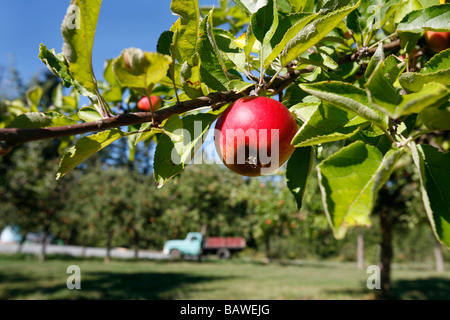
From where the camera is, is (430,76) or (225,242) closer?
(430,76)

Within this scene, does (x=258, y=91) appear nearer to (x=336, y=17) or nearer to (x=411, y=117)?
(x=336, y=17)

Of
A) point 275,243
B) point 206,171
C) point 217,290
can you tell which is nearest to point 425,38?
point 217,290

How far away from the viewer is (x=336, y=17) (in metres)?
0.77

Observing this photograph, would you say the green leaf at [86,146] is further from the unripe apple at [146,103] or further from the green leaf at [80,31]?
the unripe apple at [146,103]

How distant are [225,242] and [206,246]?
151cm

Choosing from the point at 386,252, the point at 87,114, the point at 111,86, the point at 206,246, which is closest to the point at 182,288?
the point at 386,252

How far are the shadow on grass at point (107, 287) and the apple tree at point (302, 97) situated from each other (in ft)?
25.8

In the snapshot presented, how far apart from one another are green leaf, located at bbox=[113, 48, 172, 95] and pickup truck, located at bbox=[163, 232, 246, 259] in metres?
23.3

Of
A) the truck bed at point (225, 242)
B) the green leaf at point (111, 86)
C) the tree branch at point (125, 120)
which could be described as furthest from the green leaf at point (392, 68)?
the truck bed at point (225, 242)

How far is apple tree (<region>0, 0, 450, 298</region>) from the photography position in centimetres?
65

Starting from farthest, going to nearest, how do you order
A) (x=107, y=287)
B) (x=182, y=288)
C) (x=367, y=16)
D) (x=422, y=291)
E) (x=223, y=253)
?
(x=223, y=253) → (x=422, y=291) → (x=182, y=288) → (x=107, y=287) → (x=367, y=16)

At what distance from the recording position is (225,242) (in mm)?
24797

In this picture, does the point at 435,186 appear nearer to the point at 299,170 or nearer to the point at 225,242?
the point at 299,170

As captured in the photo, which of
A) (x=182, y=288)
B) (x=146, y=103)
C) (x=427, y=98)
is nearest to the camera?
(x=427, y=98)
